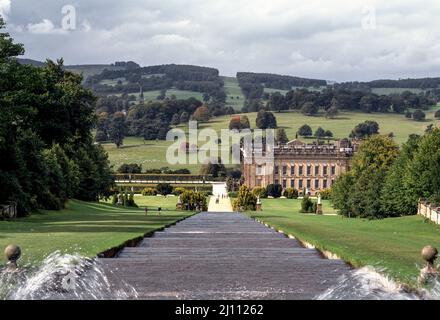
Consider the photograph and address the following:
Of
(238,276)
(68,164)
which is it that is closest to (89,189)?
(68,164)

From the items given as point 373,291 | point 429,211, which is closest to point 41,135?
point 429,211

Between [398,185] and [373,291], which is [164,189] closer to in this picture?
[398,185]

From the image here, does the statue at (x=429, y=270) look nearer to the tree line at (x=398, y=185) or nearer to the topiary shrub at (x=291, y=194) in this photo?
the tree line at (x=398, y=185)

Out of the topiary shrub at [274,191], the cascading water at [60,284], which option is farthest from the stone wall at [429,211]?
the topiary shrub at [274,191]

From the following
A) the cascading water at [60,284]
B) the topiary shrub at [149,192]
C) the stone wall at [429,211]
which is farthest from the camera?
the topiary shrub at [149,192]

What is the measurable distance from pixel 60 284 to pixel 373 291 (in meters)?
4.93

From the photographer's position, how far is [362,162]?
323ft

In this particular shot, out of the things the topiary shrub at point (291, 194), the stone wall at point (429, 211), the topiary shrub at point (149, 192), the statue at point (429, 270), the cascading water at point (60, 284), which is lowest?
the topiary shrub at point (291, 194)

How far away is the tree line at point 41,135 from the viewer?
4997cm

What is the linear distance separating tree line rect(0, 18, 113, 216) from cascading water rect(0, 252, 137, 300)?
30.8 metres

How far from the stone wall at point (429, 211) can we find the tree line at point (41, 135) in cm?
2403

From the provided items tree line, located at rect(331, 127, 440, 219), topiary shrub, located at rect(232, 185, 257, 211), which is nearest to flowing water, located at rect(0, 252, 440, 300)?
tree line, located at rect(331, 127, 440, 219)

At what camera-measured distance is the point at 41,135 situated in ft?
208
